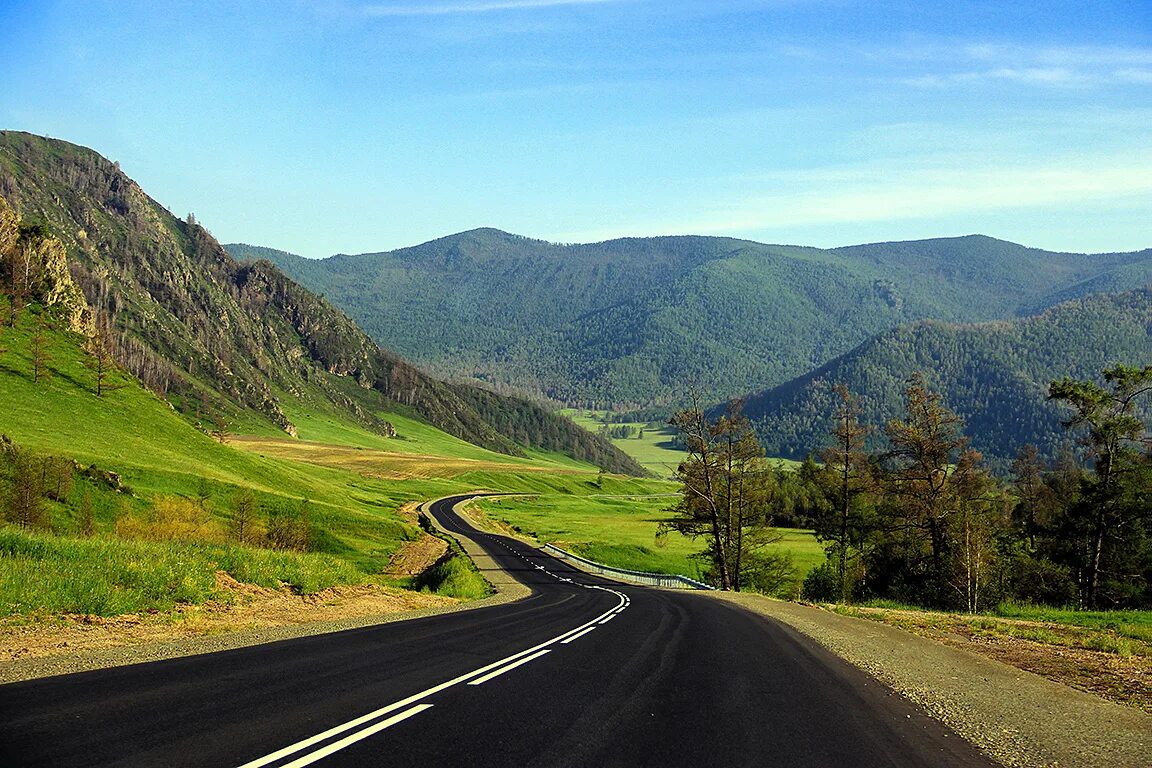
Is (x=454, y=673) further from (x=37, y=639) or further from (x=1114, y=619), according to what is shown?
(x=1114, y=619)

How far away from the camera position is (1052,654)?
18297 mm

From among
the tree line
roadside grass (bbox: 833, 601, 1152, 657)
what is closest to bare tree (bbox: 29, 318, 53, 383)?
the tree line

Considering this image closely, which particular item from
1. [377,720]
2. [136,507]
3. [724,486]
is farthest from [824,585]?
[377,720]

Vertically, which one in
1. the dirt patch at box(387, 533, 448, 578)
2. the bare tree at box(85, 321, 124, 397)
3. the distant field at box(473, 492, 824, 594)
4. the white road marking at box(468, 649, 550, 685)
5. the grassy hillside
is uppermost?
the bare tree at box(85, 321, 124, 397)

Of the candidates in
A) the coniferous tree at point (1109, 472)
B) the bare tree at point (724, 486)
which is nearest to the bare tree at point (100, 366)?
the bare tree at point (724, 486)

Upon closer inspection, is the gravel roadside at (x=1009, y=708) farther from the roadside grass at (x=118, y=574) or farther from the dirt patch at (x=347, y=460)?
the dirt patch at (x=347, y=460)

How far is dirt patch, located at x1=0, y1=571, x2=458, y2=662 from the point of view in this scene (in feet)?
43.3

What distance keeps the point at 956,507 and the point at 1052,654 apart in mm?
27289

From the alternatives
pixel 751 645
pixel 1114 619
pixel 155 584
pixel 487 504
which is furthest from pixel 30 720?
pixel 487 504

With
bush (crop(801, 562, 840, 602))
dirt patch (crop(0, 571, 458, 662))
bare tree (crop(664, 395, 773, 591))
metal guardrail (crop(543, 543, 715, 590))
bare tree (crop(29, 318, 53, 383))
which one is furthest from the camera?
bare tree (crop(29, 318, 53, 383))

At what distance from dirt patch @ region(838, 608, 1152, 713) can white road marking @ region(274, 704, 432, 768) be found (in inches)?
450

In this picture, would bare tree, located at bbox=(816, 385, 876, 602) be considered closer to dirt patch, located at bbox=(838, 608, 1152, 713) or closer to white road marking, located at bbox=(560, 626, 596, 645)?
dirt patch, located at bbox=(838, 608, 1152, 713)

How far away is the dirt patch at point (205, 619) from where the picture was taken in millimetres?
13188

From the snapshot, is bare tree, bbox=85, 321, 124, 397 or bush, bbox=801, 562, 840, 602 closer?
bush, bbox=801, 562, 840, 602
